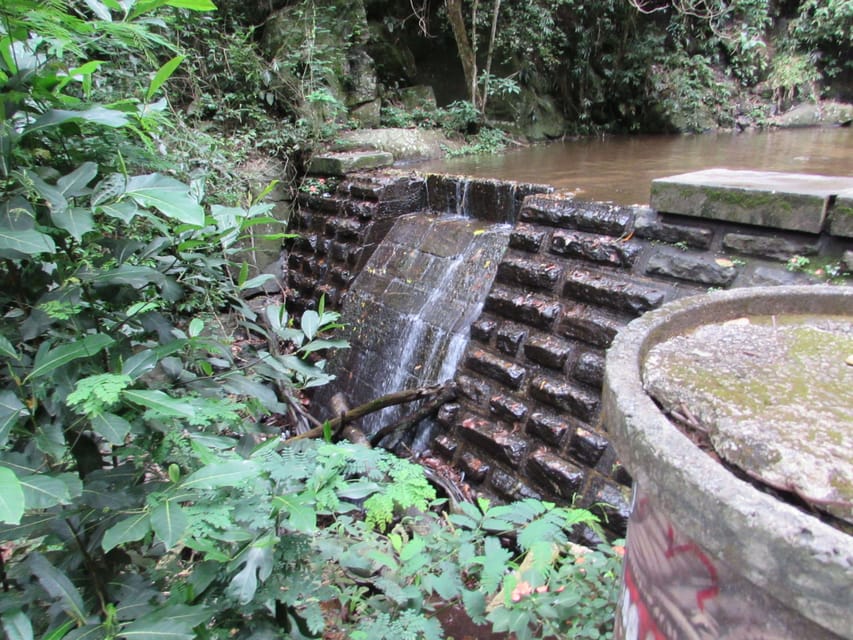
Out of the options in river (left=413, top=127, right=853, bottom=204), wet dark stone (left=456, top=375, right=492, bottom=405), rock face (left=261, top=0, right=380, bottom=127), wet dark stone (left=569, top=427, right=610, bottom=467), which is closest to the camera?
wet dark stone (left=569, top=427, right=610, bottom=467)

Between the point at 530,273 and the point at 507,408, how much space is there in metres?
0.81

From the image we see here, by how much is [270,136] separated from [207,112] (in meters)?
0.95

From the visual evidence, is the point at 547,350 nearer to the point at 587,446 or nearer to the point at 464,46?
the point at 587,446

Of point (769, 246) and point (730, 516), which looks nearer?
point (730, 516)

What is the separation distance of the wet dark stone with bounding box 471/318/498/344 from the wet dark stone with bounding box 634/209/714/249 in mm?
974

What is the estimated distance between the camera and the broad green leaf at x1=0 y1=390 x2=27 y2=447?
0.84m

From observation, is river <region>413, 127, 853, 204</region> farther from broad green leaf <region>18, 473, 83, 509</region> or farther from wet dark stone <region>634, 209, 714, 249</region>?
broad green leaf <region>18, 473, 83, 509</region>

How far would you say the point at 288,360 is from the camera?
1397mm

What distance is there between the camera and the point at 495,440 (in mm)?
2941

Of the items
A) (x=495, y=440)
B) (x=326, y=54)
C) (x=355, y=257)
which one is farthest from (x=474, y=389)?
(x=326, y=54)

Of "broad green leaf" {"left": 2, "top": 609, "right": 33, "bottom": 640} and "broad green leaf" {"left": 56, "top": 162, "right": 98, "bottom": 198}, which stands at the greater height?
"broad green leaf" {"left": 56, "top": 162, "right": 98, "bottom": 198}

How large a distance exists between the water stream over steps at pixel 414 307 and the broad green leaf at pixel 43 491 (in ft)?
8.84

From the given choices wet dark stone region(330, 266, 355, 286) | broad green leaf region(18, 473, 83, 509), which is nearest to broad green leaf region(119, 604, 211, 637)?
broad green leaf region(18, 473, 83, 509)

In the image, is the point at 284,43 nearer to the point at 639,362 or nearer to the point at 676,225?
the point at 676,225
